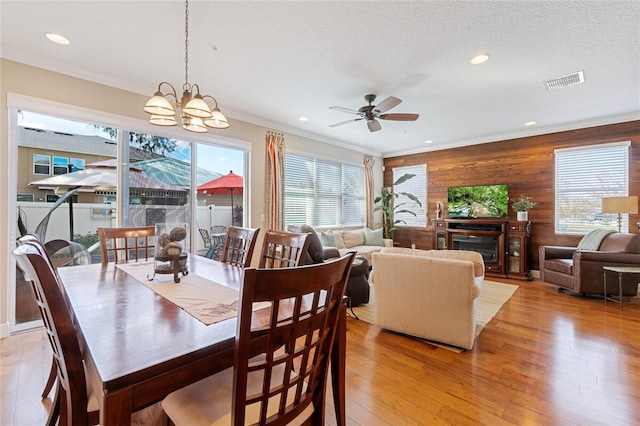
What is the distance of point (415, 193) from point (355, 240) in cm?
206

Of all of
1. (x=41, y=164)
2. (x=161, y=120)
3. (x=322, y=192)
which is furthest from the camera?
(x=322, y=192)

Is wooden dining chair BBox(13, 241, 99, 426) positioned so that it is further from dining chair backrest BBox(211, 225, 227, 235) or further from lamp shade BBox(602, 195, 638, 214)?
lamp shade BBox(602, 195, 638, 214)

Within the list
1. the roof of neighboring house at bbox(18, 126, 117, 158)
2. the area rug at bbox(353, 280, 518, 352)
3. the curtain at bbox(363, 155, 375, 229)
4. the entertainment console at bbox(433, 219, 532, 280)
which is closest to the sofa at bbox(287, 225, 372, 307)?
the area rug at bbox(353, 280, 518, 352)

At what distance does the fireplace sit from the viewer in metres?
5.29

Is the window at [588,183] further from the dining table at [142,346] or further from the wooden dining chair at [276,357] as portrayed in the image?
the wooden dining chair at [276,357]

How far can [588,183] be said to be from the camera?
4691mm

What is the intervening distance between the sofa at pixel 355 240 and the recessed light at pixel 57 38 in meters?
4.12

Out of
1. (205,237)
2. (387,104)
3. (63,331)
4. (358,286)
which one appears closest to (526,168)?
(387,104)

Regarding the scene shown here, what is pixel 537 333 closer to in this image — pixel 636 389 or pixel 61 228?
pixel 636 389

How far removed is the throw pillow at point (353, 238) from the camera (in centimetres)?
582

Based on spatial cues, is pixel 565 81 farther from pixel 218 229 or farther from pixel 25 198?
pixel 25 198

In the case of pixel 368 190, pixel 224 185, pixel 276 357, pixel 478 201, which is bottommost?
pixel 276 357

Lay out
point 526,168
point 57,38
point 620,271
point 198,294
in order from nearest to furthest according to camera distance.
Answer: point 198,294, point 57,38, point 620,271, point 526,168

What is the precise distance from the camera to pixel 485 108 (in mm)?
4109
